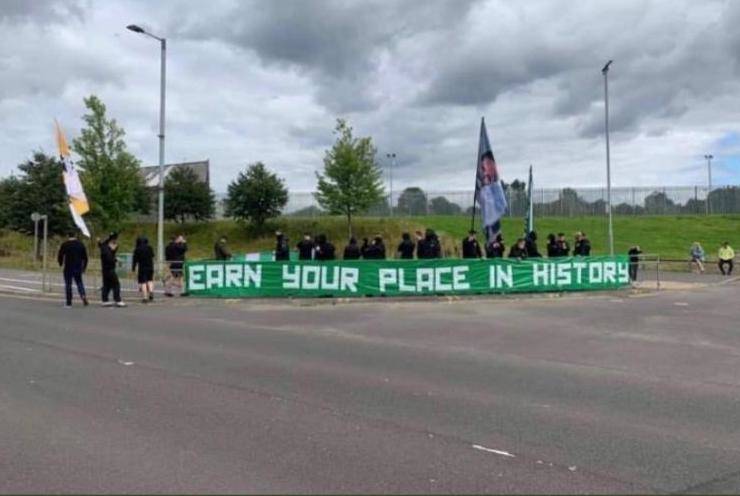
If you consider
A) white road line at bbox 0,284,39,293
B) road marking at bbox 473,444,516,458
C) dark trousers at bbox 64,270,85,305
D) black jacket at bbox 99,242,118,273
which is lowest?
road marking at bbox 473,444,516,458

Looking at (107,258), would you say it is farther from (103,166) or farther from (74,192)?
(103,166)

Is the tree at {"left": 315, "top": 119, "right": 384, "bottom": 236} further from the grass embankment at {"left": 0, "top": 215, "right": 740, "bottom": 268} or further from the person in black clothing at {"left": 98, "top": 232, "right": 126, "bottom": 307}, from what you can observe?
the person in black clothing at {"left": 98, "top": 232, "right": 126, "bottom": 307}

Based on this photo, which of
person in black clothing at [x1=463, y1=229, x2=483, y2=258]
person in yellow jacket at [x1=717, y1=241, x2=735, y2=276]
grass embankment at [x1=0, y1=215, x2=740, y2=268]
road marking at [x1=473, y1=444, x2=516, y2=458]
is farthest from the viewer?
grass embankment at [x1=0, y1=215, x2=740, y2=268]

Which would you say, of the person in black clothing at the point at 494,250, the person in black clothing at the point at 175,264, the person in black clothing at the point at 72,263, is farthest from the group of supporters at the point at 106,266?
the person in black clothing at the point at 494,250

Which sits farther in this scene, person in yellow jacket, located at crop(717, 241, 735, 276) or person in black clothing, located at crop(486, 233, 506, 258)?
person in yellow jacket, located at crop(717, 241, 735, 276)

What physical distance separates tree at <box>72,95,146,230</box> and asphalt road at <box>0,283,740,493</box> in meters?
22.8

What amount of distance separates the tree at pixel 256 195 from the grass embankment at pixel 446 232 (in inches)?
68.1

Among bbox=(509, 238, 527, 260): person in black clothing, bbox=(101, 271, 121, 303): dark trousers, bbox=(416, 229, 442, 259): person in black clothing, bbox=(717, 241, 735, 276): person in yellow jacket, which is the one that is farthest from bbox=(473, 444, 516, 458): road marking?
bbox=(717, 241, 735, 276): person in yellow jacket

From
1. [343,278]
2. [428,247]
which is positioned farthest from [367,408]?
[428,247]

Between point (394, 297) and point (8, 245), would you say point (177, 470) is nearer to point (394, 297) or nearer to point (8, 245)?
point (394, 297)

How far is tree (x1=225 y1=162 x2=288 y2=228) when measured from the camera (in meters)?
43.6

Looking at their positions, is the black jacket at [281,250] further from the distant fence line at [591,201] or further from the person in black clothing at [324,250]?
the distant fence line at [591,201]

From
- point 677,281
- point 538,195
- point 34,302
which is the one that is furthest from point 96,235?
point 538,195

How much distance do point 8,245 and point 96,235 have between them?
1224 centimetres
